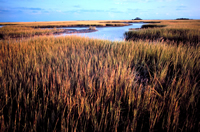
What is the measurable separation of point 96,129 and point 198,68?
8.98 ft

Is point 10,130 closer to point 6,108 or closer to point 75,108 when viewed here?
point 6,108

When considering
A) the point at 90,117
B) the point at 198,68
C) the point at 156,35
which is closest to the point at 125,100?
the point at 90,117

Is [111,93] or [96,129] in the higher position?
[111,93]

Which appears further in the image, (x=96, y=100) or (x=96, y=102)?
(x=96, y=100)

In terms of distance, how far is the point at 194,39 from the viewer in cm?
696

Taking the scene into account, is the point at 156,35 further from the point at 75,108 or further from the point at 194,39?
the point at 75,108

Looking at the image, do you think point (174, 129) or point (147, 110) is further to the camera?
point (147, 110)

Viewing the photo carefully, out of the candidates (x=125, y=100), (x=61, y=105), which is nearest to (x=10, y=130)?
(x=61, y=105)

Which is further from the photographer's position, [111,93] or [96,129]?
[111,93]

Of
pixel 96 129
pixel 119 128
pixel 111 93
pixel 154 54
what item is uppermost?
pixel 154 54

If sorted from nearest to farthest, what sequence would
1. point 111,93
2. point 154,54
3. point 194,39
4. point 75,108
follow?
point 75,108 < point 111,93 < point 154,54 < point 194,39

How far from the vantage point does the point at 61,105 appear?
1.45 m

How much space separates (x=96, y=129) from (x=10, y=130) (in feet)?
3.01

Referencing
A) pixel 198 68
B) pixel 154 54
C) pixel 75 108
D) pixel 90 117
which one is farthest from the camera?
pixel 154 54
